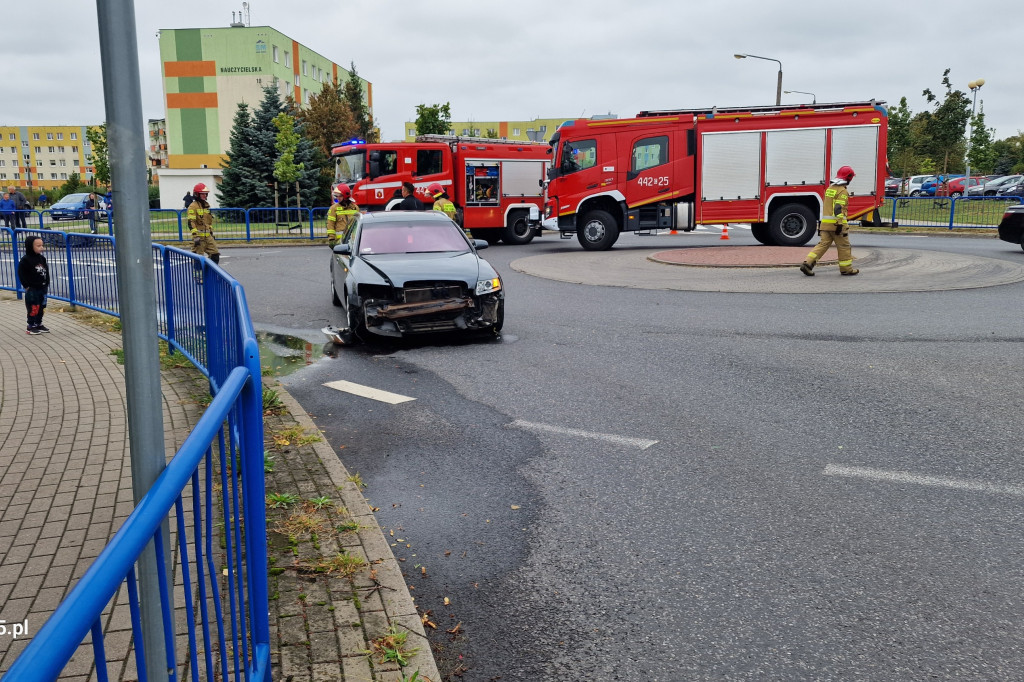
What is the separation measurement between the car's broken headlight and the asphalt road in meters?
0.57

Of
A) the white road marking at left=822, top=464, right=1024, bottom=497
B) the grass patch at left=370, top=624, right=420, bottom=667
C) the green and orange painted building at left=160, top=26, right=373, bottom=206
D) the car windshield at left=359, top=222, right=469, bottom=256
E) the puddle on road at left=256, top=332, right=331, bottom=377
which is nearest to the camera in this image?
the grass patch at left=370, top=624, right=420, bottom=667

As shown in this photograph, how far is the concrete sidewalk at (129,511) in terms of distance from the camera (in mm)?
3125

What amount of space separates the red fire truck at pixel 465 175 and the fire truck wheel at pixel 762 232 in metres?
6.18

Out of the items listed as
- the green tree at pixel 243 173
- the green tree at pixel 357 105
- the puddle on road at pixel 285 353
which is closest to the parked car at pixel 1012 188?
the green tree at pixel 243 173

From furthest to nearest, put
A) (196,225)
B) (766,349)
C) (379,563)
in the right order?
(196,225)
(766,349)
(379,563)

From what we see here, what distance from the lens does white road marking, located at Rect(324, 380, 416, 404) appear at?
7227 mm

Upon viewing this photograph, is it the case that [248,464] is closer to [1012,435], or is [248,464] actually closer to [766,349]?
[1012,435]

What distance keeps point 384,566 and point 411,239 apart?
24.3 feet

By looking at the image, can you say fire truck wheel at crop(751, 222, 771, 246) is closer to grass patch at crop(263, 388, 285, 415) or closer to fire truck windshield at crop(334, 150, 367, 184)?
fire truck windshield at crop(334, 150, 367, 184)

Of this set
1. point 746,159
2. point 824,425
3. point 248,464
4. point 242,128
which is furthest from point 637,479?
point 242,128

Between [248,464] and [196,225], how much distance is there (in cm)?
1241

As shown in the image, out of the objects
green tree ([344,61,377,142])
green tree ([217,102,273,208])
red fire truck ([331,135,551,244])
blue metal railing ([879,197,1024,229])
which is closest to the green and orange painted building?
green tree ([344,61,377,142])

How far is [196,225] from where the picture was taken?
46.6ft

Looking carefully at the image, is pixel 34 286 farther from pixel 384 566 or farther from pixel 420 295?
pixel 384 566
